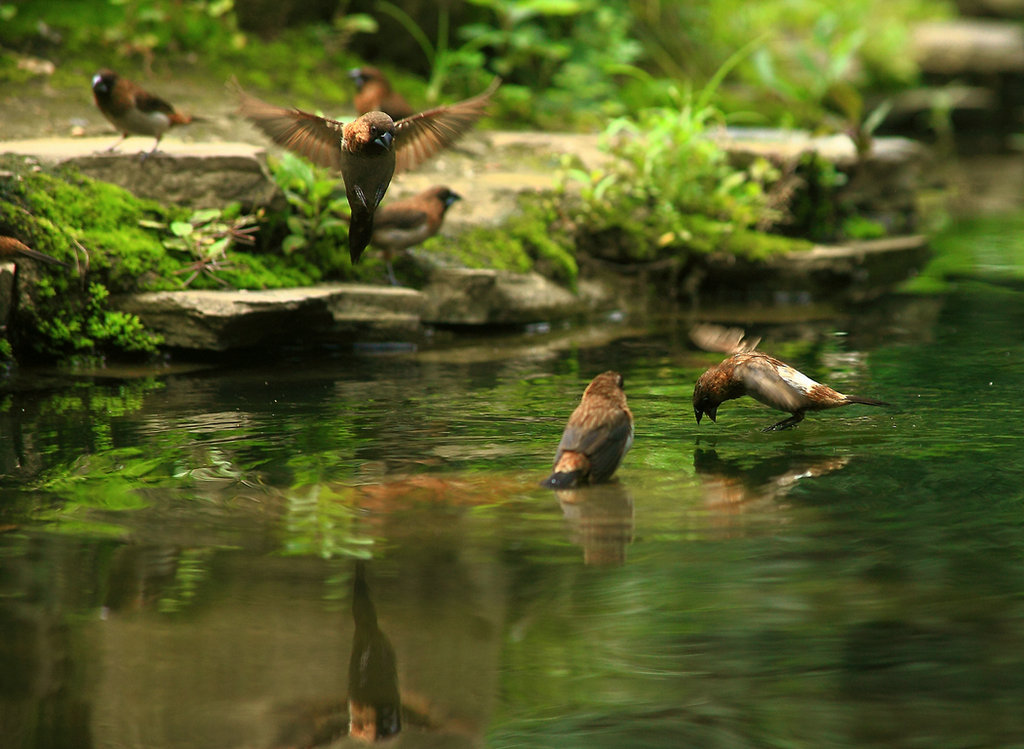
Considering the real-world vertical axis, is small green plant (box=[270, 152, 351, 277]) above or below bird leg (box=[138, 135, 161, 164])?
below

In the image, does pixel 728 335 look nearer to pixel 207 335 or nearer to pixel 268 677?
pixel 207 335

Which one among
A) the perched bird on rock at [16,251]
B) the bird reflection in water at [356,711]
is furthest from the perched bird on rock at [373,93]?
the bird reflection in water at [356,711]

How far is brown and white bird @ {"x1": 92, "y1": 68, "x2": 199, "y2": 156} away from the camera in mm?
7031

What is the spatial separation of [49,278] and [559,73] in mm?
6736

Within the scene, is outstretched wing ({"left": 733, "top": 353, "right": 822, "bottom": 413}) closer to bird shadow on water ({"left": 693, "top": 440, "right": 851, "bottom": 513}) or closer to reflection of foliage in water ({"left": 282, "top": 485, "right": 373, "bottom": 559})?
bird shadow on water ({"left": 693, "top": 440, "right": 851, "bottom": 513})

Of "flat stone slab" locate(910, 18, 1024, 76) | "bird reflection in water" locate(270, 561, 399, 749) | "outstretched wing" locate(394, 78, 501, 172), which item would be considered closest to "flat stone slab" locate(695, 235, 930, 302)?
"outstretched wing" locate(394, 78, 501, 172)

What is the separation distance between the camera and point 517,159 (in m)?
9.71

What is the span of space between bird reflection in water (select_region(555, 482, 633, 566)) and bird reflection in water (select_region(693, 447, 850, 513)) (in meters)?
0.35

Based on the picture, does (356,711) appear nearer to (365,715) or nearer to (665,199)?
(365,715)

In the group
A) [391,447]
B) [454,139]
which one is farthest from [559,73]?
[391,447]

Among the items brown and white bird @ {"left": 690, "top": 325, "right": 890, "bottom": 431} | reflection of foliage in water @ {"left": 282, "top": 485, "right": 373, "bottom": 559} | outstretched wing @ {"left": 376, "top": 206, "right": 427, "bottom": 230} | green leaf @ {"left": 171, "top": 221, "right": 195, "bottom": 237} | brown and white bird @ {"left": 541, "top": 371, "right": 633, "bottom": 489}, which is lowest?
reflection of foliage in water @ {"left": 282, "top": 485, "right": 373, "bottom": 559}

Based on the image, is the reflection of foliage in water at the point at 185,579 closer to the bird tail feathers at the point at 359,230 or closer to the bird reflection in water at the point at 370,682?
the bird reflection in water at the point at 370,682

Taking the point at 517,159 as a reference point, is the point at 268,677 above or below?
below

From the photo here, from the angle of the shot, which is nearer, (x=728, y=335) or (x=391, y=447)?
(x=391, y=447)
